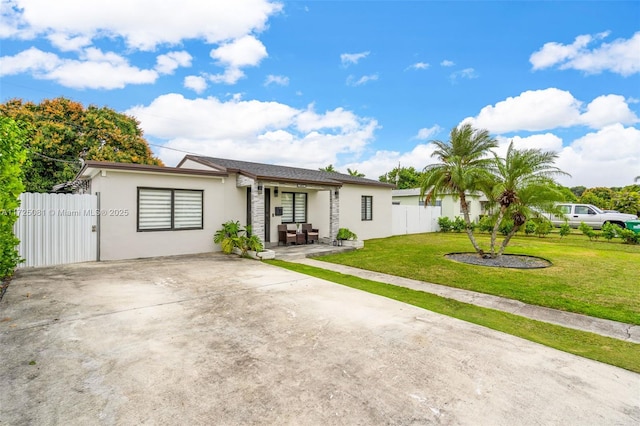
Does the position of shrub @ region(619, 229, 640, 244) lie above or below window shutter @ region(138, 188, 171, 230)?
below

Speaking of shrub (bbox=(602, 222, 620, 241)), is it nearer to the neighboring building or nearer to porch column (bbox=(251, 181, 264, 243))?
the neighboring building

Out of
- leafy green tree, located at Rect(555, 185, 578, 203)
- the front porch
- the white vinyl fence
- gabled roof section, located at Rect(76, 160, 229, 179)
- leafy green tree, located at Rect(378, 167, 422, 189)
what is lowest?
the front porch

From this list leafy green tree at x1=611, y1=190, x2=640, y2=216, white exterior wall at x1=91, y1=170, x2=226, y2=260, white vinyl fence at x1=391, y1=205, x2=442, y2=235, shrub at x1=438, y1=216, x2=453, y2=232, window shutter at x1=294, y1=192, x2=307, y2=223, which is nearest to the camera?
white exterior wall at x1=91, y1=170, x2=226, y2=260

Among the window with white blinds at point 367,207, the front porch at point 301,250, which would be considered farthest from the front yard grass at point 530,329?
the window with white blinds at point 367,207

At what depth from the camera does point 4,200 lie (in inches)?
202

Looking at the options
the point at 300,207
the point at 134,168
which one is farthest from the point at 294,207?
the point at 134,168

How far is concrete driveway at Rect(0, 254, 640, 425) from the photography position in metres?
2.43

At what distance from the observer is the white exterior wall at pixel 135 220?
8992 mm

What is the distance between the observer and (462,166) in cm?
1023

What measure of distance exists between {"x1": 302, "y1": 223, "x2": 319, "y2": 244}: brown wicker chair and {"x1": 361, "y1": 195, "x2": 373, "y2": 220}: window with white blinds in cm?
350

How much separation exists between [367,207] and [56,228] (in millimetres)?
12740

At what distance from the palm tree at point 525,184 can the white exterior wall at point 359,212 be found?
6.92 metres

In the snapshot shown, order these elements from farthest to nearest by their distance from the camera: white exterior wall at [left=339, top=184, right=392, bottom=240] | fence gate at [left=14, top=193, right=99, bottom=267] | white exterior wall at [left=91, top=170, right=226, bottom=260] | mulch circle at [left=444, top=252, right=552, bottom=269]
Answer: white exterior wall at [left=339, top=184, right=392, bottom=240]
mulch circle at [left=444, top=252, right=552, bottom=269]
white exterior wall at [left=91, top=170, right=226, bottom=260]
fence gate at [left=14, top=193, right=99, bottom=267]

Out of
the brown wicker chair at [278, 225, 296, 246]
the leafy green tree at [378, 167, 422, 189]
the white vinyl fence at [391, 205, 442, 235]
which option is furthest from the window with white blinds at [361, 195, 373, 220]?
the leafy green tree at [378, 167, 422, 189]
